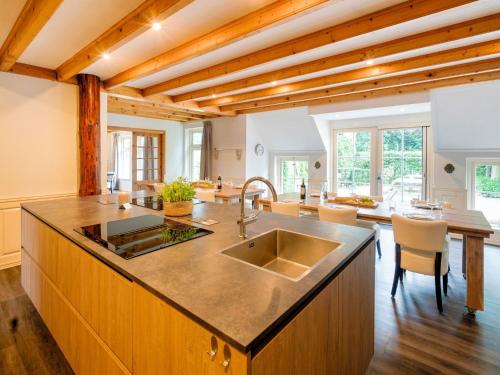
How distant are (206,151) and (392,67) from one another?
15.7 feet

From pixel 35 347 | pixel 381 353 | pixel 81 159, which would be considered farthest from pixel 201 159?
pixel 381 353

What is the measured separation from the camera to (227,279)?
107 cm

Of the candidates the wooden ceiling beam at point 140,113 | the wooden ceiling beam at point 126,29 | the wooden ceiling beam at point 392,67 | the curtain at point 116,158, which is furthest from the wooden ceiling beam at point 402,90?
the curtain at point 116,158

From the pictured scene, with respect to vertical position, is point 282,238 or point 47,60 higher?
point 47,60

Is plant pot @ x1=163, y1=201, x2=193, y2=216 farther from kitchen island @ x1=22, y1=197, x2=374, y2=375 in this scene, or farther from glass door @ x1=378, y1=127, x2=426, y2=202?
glass door @ x1=378, y1=127, x2=426, y2=202

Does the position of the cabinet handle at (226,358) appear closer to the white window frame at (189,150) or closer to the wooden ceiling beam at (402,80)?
the wooden ceiling beam at (402,80)

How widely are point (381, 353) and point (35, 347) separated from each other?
8.15ft

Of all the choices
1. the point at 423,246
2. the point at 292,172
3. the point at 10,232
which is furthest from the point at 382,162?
the point at 10,232

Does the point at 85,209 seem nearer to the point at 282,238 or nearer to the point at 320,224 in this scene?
the point at 282,238

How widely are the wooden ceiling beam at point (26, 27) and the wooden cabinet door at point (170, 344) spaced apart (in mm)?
2157

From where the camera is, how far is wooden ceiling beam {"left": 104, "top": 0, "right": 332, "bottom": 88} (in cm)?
193

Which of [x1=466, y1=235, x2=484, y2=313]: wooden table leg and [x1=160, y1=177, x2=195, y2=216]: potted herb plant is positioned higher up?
[x1=160, y1=177, x2=195, y2=216]: potted herb plant

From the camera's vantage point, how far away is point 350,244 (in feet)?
4.99

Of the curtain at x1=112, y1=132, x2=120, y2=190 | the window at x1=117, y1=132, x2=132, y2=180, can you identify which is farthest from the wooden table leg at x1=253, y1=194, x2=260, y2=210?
the curtain at x1=112, y1=132, x2=120, y2=190
